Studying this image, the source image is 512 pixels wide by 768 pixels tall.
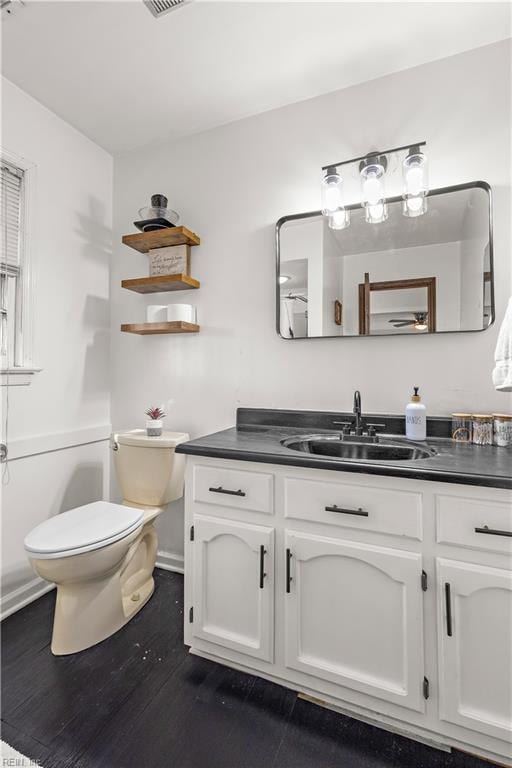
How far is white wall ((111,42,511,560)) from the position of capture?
5.15 ft

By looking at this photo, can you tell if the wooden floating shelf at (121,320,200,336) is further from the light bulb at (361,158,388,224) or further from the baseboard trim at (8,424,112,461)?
the light bulb at (361,158,388,224)

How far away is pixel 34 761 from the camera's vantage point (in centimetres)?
108

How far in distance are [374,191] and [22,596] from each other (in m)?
2.54

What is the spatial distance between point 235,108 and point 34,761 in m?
2.75

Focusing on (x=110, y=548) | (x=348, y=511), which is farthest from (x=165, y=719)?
(x=348, y=511)

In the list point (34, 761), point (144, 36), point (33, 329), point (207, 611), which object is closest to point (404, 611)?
point (207, 611)

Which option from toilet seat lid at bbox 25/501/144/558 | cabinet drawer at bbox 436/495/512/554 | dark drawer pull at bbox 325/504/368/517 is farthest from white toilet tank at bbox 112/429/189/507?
cabinet drawer at bbox 436/495/512/554

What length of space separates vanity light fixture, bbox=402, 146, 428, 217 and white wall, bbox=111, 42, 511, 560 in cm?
10

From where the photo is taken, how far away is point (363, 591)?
1182mm

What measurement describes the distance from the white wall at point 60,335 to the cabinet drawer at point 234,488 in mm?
1025

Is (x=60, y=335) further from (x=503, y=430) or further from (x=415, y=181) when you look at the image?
(x=503, y=430)

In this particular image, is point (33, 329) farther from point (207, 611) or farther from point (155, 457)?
point (207, 611)

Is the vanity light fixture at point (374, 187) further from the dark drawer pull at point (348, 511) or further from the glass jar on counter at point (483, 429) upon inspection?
the dark drawer pull at point (348, 511)

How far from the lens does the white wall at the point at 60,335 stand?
1.82 meters
